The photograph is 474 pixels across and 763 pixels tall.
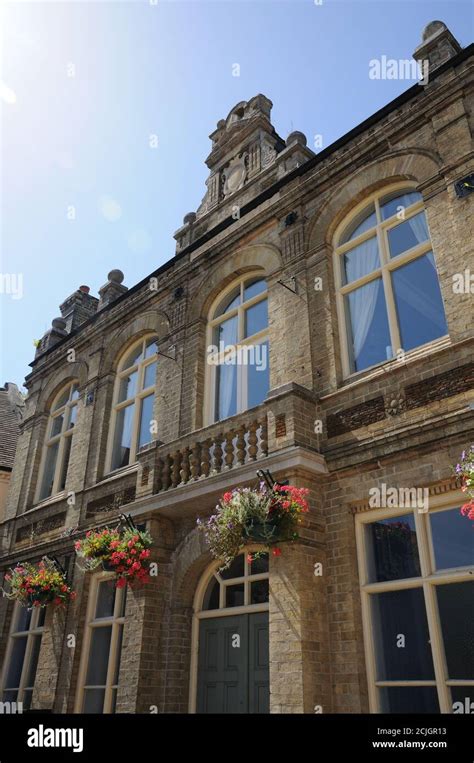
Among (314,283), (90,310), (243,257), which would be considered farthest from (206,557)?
(90,310)

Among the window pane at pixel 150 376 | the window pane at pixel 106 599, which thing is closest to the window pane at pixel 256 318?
the window pane at pixel 150 376

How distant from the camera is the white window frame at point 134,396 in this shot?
11781 mm

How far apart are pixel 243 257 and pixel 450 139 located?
4.06 meters

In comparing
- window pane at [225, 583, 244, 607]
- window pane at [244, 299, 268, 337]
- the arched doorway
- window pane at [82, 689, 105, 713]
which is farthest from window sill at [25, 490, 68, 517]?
window pane at [244, 299, 268, 337]

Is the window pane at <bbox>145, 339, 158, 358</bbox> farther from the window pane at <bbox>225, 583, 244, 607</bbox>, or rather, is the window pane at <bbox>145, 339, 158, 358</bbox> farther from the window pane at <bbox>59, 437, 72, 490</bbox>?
the window pane at <bbox>225, 583, 244, 607</bbox>

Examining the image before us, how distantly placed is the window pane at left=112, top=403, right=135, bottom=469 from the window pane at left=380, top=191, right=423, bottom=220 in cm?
641

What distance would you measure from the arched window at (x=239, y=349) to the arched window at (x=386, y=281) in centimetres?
164

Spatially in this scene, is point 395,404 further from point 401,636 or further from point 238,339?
point 238,339

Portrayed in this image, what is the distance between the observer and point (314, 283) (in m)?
9.12

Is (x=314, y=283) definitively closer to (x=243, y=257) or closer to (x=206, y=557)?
(x=243, y=257)

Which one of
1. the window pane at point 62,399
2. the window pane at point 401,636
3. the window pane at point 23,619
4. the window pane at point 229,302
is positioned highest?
the window pane at point 62,399

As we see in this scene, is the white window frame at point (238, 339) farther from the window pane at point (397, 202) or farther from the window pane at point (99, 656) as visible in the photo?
the window pane at point (99, 656)

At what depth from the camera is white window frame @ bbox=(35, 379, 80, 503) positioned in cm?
1374

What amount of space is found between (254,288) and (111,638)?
650 centimetres
